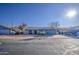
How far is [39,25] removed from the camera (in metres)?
2.23

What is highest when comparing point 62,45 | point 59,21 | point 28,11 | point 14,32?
point 28,11

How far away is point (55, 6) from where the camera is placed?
2236mm

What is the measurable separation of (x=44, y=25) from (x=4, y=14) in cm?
56

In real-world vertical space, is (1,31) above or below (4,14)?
below

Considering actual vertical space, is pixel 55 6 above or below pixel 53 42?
above

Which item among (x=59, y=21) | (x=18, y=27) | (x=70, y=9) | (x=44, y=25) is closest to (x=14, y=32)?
(x=18, y=27)

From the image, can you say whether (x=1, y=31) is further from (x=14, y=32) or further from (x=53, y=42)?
(x=53, y=42)

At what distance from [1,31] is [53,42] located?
0.72m

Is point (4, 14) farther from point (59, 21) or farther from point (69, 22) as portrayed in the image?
point (69, 22)

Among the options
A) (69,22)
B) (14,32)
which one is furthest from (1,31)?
(69,22)

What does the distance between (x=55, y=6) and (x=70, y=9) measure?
0.67 ft

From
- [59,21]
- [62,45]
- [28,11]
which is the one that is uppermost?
[28,11]

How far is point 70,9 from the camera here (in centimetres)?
222

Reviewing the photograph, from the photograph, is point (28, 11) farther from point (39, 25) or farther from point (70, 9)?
point (70, 9)
